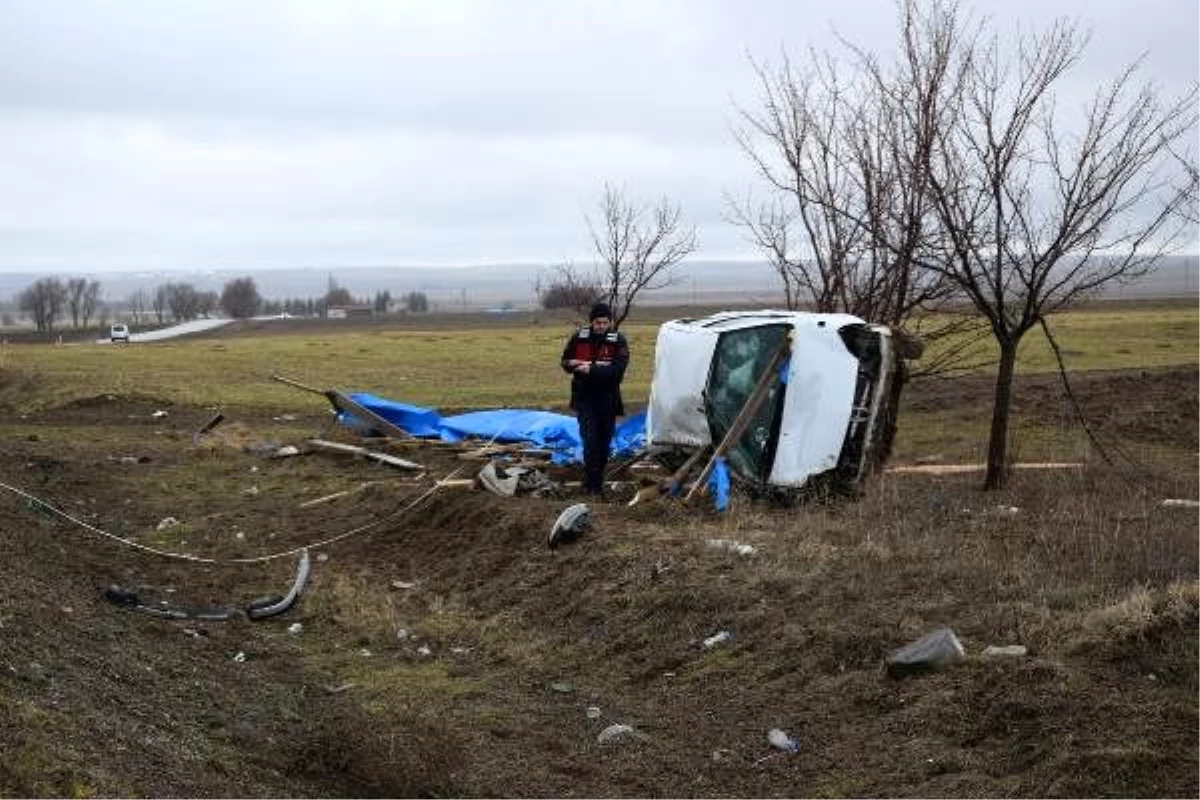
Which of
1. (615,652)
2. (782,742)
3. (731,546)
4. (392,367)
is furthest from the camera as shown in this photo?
(392,367)

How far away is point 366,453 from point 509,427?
200 cm

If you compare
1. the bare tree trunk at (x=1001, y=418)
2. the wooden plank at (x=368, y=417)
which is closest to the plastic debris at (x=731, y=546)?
the bare tree trunk at (x=1001, y=418)

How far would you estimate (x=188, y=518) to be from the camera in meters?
12.1

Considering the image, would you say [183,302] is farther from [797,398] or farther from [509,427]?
[797,398]

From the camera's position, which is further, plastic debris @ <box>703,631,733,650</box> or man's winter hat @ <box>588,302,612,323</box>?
man's winter hat @ <box>588,302,612,323</box>

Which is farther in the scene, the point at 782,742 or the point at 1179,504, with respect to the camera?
the point at 1179,504

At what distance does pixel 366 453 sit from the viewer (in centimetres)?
1499

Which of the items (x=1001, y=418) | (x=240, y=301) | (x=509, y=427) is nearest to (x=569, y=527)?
(x=1001, y=418)

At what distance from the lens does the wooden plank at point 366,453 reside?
14.3 metres

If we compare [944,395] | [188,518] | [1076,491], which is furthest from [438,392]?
[1076,491]

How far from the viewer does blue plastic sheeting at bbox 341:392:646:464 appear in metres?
14.1

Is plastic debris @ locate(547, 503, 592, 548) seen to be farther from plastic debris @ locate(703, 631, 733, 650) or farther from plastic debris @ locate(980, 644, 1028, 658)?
plastic debris @ locate(980, 644, 1028, 658)

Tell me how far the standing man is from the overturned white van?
795 mm

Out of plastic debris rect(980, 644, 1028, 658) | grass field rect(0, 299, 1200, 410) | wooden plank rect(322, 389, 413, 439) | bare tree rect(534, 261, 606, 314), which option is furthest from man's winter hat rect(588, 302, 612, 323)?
grass field rect(0, 299, 1200, 410)
